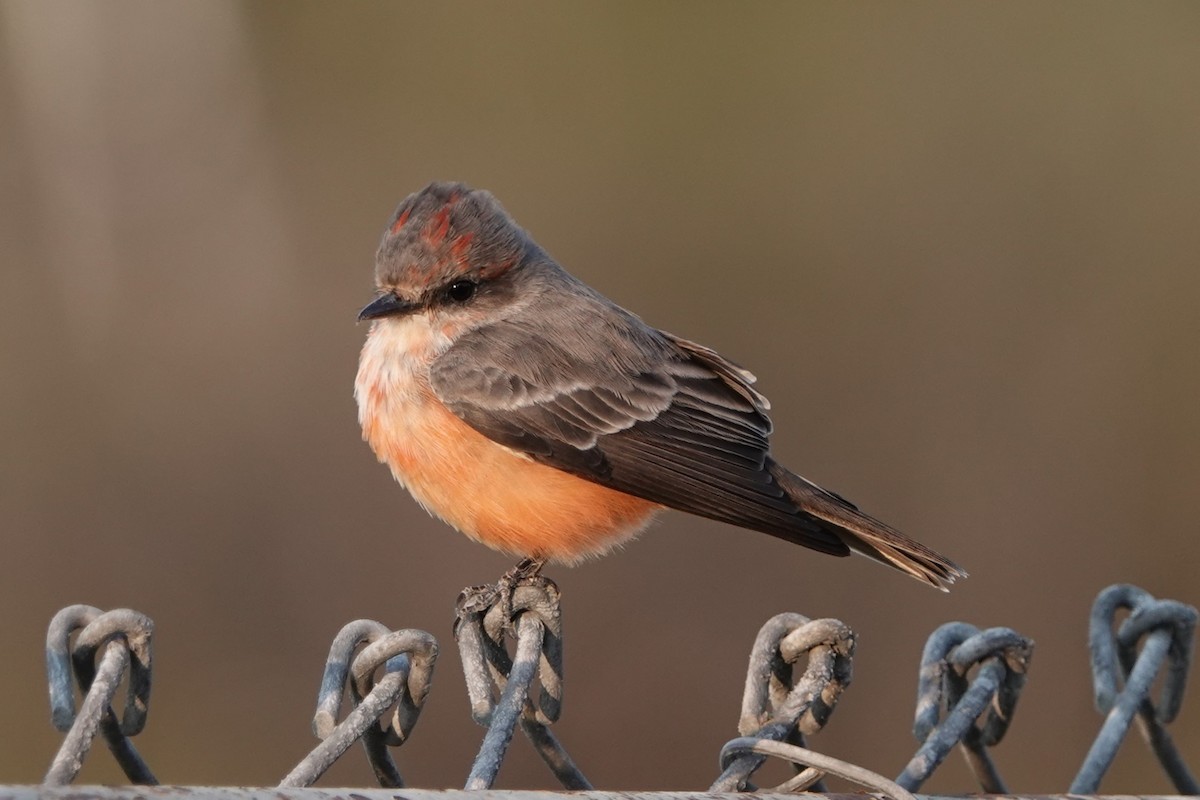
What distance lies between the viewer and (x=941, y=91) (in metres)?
7.91

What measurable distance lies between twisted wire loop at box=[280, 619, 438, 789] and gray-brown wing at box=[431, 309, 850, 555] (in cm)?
169

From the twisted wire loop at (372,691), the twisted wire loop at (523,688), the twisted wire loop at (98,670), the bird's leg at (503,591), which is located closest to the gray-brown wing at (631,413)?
the bird's leg at (503,591)

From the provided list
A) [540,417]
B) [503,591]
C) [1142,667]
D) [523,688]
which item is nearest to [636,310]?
[540,417]

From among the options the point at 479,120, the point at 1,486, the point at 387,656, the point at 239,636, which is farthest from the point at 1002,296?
the point at 387,656

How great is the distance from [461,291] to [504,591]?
1142mm

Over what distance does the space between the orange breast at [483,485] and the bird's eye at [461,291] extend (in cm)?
31

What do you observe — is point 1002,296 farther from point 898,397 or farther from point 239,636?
point 239,636

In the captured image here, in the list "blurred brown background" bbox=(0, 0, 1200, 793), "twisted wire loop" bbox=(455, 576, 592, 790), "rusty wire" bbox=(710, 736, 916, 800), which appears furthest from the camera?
"blurred brown background" bbox=(0, 0, 1200, 793)

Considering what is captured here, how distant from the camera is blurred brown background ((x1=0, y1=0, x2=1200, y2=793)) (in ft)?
18.7

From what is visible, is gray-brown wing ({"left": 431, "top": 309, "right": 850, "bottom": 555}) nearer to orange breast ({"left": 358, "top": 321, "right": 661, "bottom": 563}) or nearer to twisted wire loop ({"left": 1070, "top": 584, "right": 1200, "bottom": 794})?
orange breast ({"left": 358, "top": 321, "right": 661, "bottom": 563})

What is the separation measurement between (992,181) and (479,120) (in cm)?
277

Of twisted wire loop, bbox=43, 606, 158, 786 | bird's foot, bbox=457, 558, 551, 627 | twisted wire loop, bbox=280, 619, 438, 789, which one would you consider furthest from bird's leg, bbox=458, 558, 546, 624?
twisted wire loop, bbox=43, 606, 158, 786

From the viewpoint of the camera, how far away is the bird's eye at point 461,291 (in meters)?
4.44

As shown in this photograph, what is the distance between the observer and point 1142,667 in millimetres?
2928
